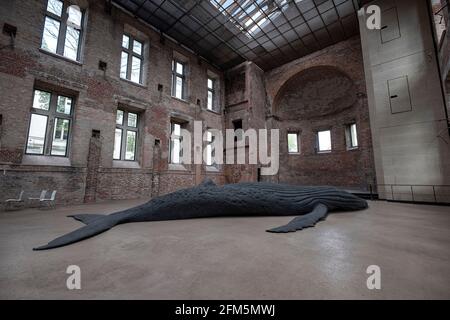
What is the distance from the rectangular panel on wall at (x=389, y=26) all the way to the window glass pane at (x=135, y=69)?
10.5 meters

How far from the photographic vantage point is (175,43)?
11.0m

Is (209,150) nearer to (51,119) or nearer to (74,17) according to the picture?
(51,119)

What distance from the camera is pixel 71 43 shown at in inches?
292

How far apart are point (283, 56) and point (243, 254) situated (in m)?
13.3

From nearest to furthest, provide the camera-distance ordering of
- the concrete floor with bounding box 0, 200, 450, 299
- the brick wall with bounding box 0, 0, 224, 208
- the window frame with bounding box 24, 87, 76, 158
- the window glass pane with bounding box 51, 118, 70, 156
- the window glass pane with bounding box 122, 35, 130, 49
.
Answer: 1. the concrete floor with bounding box 0, 200, 450, 299
2. the brick wall with bounding box 0, 0, 224, 208
3. the window frame with bounding box 24, 87, 76, 158
4. the window glass pane with bounding box 51, 118, 70, 156
5. the window glass pane with bounding box 122, 35, 130, 49

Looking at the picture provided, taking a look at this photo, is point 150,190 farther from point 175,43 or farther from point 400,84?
point 400,84

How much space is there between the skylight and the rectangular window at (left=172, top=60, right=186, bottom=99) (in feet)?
12.7

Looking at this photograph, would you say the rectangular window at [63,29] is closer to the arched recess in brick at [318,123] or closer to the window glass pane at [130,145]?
the window glass pane at [130,145]

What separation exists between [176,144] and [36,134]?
5.58m

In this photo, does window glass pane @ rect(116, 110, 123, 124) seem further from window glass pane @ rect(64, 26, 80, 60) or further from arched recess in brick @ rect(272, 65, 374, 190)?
arched recess in brick @ rect(272, 65, 374, 190)

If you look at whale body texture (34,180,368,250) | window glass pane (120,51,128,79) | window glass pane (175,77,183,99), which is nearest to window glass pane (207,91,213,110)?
window glass pane (175,77,183,99)

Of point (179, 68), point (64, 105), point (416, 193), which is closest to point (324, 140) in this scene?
point (416, 193)

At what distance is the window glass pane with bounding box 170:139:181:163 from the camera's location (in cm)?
1045
